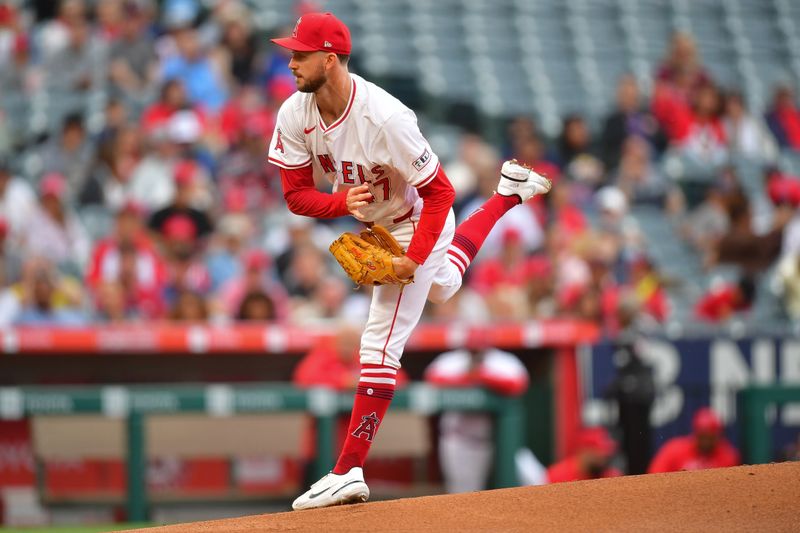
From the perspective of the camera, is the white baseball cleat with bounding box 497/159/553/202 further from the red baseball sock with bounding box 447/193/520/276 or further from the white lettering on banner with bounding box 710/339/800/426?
the white lettering on banner with bounding box 710/339/800/426

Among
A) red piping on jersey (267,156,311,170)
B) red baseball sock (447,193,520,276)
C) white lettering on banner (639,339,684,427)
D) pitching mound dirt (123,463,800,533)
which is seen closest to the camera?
pitching mound dirt (123,463,800,533)

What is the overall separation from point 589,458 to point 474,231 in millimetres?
2638

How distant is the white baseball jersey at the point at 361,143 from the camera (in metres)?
4.93

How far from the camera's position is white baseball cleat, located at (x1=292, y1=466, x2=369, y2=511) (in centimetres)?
514

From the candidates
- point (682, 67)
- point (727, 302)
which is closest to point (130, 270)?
point (727, 302)

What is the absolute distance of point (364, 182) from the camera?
16.6 feet

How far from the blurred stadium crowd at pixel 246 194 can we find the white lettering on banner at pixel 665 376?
0.88 ft

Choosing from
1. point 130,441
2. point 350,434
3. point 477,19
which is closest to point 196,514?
point 130,441

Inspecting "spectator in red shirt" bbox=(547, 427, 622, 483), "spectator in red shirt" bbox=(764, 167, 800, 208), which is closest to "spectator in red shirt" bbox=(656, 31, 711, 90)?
"spectator in red shirt" bbox=(764, 167, 800, 208)

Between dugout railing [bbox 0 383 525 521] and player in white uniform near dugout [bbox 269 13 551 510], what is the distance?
247cm

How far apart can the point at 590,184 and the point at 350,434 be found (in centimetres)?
676

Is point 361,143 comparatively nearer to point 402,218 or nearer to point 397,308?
point 402,218

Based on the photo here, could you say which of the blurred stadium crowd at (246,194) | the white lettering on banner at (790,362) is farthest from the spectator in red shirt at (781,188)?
the white lettering on banner at (790,362)

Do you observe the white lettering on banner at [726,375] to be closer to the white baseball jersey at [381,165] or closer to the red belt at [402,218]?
the white baseball jersey at [381,165]
